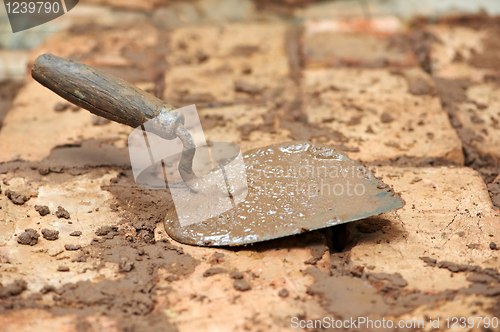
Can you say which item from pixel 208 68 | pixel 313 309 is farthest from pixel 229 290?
pixel 208 68

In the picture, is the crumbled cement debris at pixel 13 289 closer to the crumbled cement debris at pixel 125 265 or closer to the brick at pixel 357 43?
the crumbled cement debris at pixel 125 265

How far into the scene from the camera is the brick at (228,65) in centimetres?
269

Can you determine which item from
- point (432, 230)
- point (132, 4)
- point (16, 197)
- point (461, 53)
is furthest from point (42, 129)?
point (461, 53)

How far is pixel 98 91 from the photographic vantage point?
1.84m

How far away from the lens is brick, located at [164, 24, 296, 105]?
2.69 metres

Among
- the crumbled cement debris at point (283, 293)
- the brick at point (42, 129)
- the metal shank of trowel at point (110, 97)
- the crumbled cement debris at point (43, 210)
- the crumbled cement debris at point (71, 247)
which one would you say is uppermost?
the metal shank of trowel at point (110, 97)

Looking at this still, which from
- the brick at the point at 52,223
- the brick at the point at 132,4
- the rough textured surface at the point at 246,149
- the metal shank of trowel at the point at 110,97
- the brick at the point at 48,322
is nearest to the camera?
the brick at the point at 48,322

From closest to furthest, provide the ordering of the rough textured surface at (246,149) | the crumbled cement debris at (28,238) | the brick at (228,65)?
the rough textured surface at (246,149) < the crumbled cement debris at (28,238) < the brick at (228,65)

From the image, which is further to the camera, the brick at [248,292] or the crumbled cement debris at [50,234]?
the crumbled cement debris at [50,234]

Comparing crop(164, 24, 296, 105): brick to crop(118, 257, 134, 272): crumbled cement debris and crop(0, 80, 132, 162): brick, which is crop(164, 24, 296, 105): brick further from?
crop(118, 257, 134, 272): crumbled cement debris

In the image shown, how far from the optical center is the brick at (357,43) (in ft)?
9.62

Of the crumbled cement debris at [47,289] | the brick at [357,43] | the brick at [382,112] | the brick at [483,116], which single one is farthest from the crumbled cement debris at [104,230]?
the brick at [483,116]

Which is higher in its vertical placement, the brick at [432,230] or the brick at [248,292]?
the brick at [432,230]

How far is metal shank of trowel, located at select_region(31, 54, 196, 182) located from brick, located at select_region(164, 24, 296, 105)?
780mm
